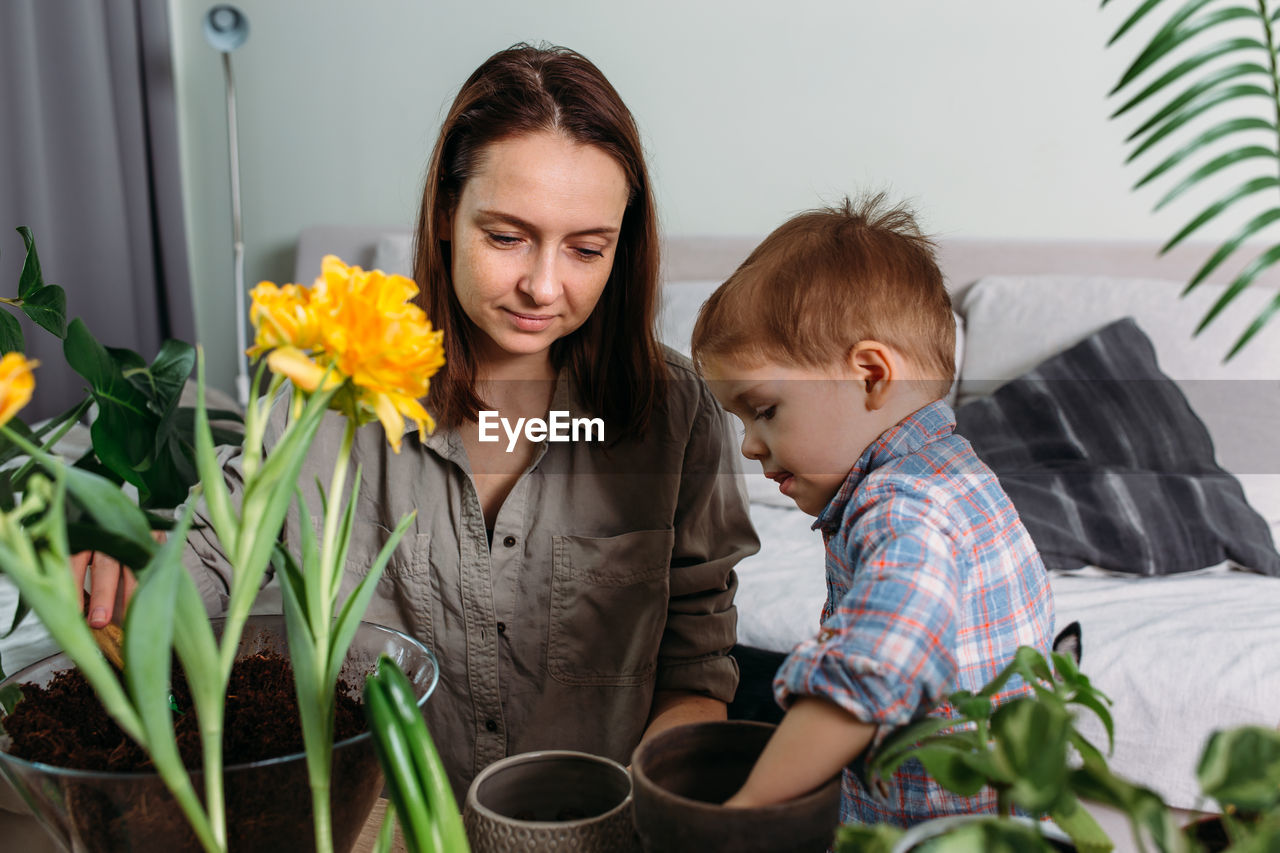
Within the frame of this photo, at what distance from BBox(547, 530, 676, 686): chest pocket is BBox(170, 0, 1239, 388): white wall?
1.58 meters

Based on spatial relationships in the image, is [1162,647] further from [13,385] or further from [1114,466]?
[13,385]

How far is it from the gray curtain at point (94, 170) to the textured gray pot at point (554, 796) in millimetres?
2259

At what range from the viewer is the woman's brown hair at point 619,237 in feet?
3.11

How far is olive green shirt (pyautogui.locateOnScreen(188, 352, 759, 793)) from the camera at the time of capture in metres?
1.06

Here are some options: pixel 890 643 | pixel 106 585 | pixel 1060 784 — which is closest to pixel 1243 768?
pixel 1060 784

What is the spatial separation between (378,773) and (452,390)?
594mm

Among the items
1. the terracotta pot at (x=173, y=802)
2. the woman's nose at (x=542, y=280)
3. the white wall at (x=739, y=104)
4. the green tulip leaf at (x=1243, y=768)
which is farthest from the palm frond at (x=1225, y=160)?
the white wall at (x=739, y=104)

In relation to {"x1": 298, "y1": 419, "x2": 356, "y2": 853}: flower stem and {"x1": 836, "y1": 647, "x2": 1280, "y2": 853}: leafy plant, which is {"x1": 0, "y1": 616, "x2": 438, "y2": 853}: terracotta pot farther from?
{"x1": 836, "y1": 647, "x2": 1280, "y2": 853}: leafy plant

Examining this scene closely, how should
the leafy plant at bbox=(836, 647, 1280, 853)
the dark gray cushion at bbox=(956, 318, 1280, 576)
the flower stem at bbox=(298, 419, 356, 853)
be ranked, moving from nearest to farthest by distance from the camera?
the leafy plant at bbox=(836, 647, 1280, 853) → the flower stem at bbox=(298, 419, 356, 853) → the dark gray cushion at bbox=(956, 318, 1280, 576)

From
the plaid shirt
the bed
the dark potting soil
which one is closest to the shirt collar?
the plaid shirt

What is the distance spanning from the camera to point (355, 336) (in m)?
0.38

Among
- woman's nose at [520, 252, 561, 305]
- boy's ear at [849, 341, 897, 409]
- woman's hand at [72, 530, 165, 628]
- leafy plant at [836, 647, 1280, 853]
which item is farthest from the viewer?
woman's nose at [520, 252, 561, 305]

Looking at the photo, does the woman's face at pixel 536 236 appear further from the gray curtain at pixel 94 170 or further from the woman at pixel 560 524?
the gray curtain at pixel 94 170

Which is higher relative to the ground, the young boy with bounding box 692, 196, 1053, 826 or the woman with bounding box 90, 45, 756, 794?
the young boy with bounding box 692, 196, 1053, 826
